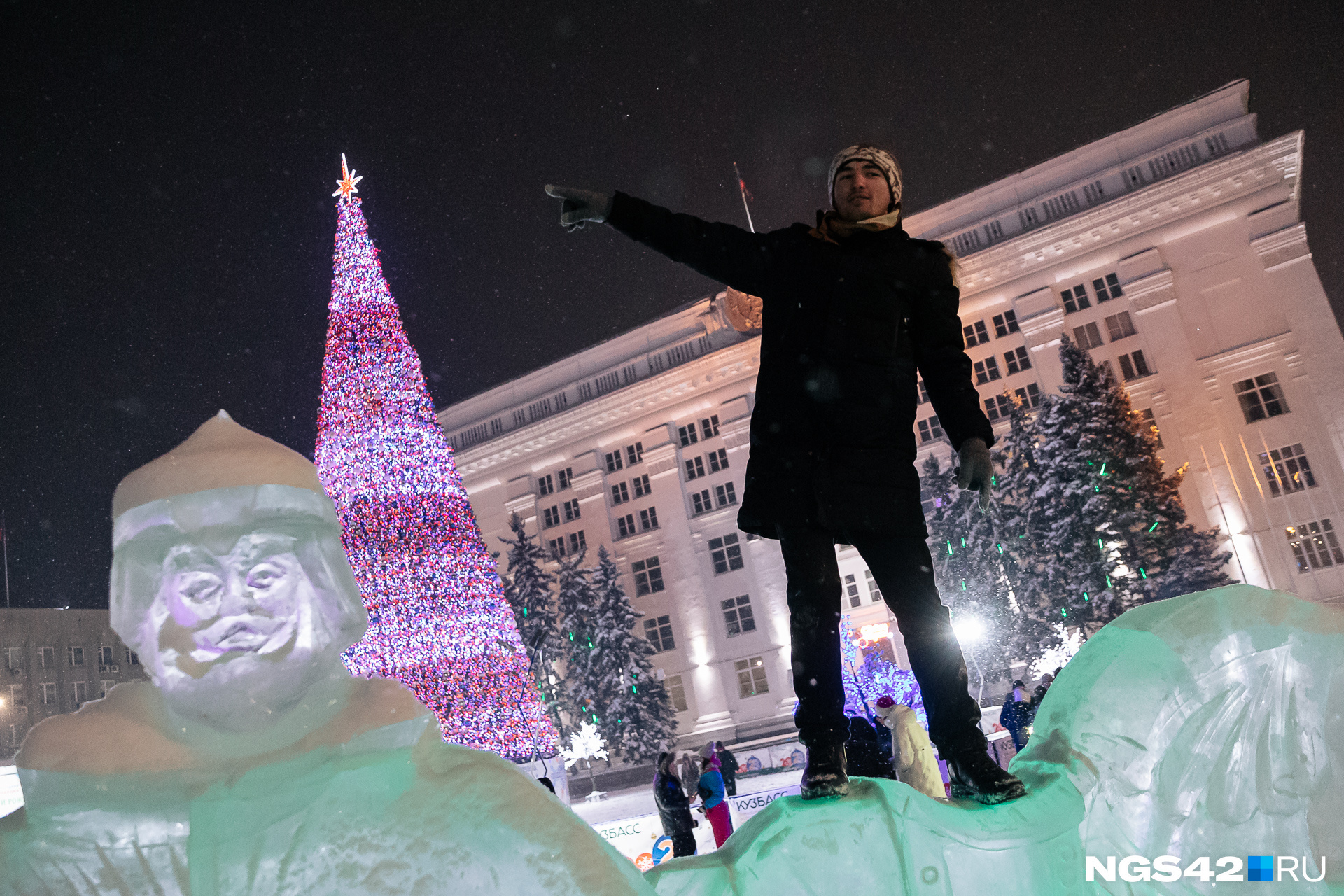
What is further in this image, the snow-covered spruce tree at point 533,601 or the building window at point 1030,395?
the snow-covered spruce tree at point 533,601

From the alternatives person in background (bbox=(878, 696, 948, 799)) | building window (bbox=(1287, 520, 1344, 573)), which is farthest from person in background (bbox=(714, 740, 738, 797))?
building window (bbox=(1287, 520, 1344, 573))

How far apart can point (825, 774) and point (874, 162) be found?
185 centimetres

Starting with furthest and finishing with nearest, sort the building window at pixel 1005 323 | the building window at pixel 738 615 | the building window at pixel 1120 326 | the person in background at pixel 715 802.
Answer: the building window at pixel 738 615, the building window at pixel 1005 323, the building window at pixel 1120 326, the person in background at pixel 715 802

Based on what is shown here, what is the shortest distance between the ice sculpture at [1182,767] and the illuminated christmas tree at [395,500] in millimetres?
14387

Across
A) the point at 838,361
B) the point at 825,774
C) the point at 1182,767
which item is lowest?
the point at 1182,767

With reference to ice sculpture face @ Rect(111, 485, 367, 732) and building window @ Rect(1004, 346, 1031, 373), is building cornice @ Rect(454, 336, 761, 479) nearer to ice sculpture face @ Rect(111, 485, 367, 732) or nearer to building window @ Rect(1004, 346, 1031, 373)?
building window @ Rect(1004, 346, 1031, 373)

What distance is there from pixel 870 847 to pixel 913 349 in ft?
4.71

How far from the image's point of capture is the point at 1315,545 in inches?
1112

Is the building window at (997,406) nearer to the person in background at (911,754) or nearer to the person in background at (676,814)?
the person in background at (676,814)

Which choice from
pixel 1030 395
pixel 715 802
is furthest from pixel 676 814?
pixel 1030 395

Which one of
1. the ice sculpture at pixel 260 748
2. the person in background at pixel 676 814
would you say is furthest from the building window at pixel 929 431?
the ice sculpture at pixel 260 748

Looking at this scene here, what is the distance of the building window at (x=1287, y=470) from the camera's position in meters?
29.1

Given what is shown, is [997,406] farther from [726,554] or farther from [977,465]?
[977,465]

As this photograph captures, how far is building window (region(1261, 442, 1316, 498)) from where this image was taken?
2911 cm
